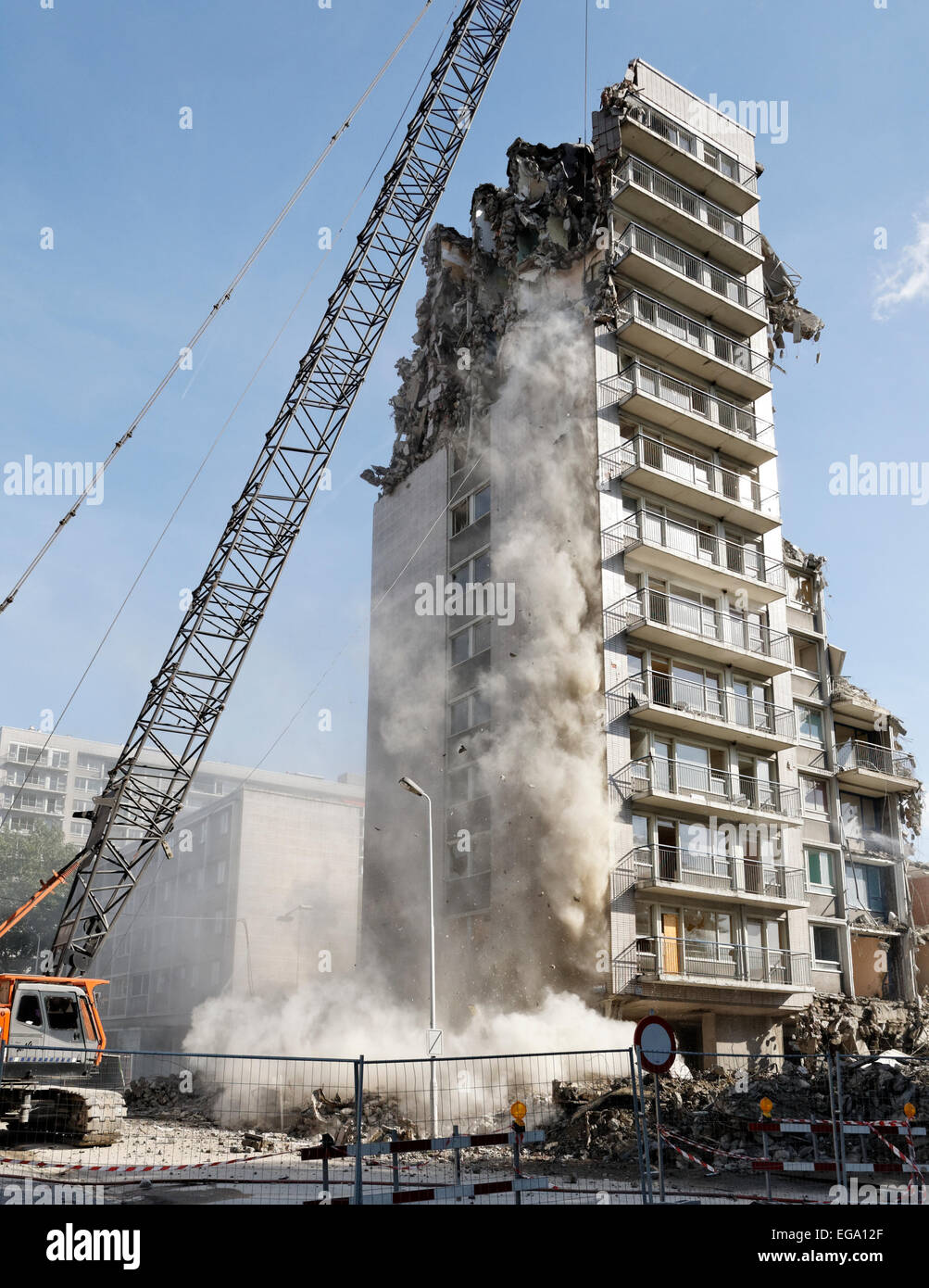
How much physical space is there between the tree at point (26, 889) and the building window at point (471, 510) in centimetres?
3885

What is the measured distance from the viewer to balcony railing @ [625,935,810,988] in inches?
1237

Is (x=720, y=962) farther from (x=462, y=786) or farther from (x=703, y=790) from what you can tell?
(x=462, y=786)

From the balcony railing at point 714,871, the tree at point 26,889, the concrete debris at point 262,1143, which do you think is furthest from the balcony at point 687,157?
the tree at point 26,889

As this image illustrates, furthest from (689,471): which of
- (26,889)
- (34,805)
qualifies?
(34,805)

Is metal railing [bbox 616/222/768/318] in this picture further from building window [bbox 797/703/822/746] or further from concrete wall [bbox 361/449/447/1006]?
building window [bbox 797/703/822/746]

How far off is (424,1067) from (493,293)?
88.0ft

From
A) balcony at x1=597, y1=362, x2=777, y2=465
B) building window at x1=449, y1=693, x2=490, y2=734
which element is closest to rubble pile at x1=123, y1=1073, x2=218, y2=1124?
building window at x1=449, y1=693, x2=490, y2=734

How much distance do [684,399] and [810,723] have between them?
41.1 ft

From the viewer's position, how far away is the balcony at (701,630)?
34062 millimetres

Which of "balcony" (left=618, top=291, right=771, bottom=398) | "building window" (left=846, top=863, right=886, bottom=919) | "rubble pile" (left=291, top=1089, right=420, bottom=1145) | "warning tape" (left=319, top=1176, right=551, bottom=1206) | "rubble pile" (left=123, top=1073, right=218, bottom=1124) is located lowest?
"rubble pile" (left=123, top=1073, right=218, bottom=1124)

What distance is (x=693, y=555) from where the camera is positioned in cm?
3769

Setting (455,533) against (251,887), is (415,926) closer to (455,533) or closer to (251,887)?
(455,533)

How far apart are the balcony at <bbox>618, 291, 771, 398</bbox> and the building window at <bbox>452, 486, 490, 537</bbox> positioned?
23.6 ft
